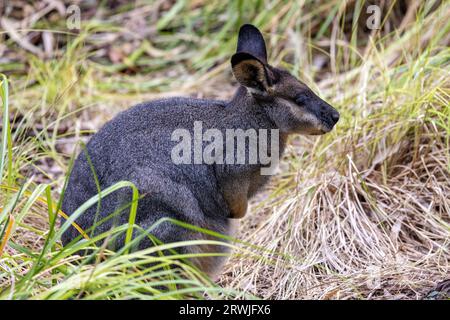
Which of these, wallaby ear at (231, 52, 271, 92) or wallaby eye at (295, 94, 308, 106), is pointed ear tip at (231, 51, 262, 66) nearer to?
wallaby ear at (231, 52, 271, 92)

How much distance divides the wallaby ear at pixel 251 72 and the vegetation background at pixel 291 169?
0.98 m

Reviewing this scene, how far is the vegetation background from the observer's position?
11.9ft

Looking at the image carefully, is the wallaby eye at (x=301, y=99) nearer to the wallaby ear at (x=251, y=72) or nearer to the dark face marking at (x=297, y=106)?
→ the dark face marking at (x=297, y=106)

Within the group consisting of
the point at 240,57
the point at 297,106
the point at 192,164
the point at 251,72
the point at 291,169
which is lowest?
the point at 291,169

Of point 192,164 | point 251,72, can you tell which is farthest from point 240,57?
point 192,164

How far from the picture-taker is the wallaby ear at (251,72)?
4047 mm

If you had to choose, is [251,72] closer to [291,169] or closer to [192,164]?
[192,164]

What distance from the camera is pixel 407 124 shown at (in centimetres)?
515

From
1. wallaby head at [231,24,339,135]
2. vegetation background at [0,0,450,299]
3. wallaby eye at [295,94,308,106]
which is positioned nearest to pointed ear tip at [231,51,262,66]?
wallaby head at [231,24,339,135]

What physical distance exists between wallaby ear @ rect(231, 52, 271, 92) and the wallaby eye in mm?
194

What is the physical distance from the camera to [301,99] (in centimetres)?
444

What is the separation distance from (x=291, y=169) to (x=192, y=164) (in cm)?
160
